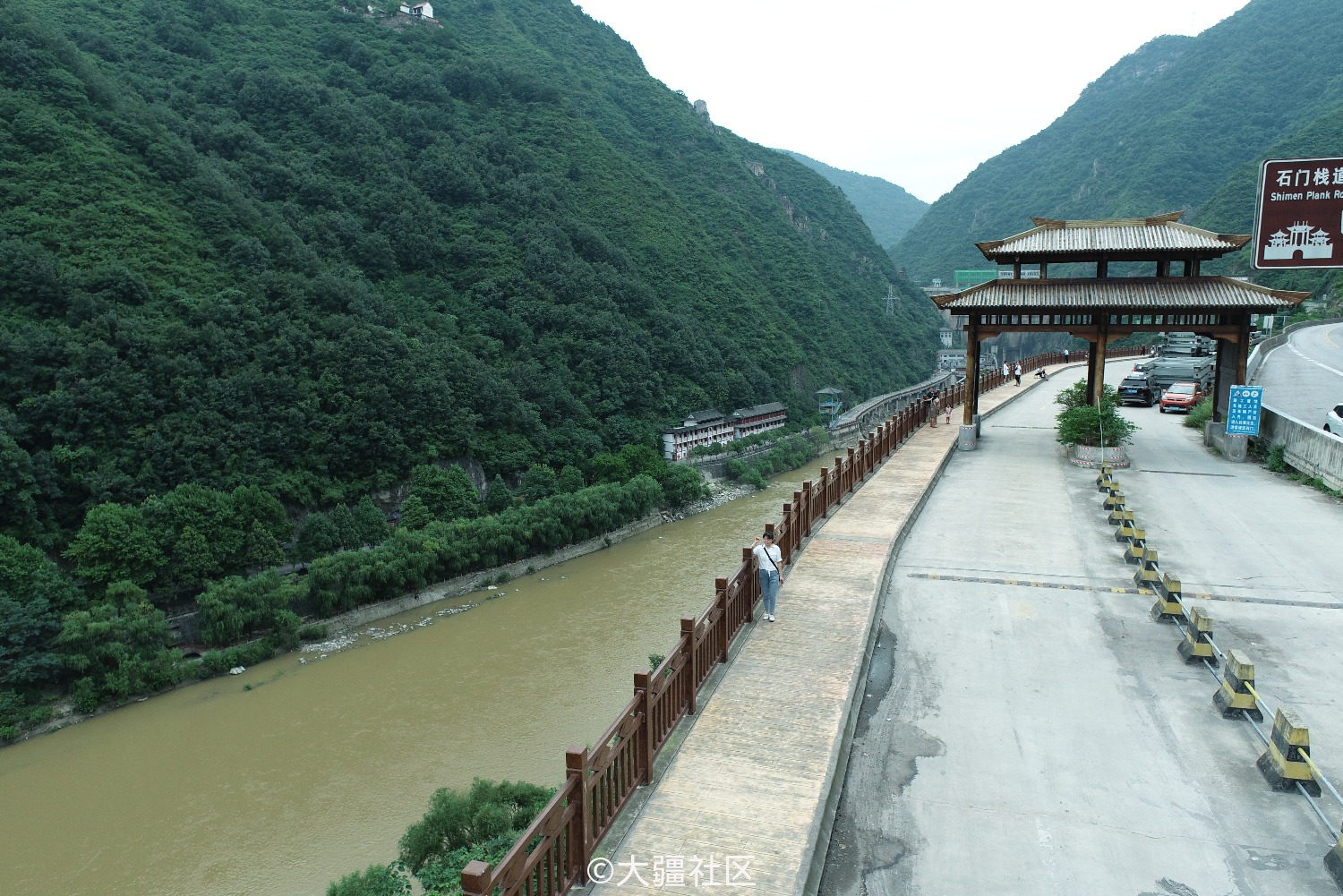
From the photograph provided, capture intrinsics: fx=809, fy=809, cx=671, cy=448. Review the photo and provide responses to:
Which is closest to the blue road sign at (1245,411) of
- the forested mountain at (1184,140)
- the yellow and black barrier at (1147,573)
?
the yellow and black barrier at (1147,573)

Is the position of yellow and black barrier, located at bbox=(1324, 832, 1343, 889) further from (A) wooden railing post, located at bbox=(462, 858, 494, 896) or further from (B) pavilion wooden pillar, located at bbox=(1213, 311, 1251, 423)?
(B) pavilion wooden pillar, located at bbox=(1213, 311, 1251, 423)

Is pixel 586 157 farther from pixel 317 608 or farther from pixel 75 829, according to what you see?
pixel 75 829

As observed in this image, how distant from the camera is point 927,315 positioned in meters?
107

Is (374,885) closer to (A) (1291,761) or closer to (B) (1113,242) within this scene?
(A) (1291,761)

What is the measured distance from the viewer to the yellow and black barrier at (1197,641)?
8.21 meters

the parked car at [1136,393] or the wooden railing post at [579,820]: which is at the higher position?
the parked car at [1136,393]

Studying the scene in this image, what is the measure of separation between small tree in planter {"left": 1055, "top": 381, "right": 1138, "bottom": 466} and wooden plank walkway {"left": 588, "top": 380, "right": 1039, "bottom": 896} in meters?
10.3

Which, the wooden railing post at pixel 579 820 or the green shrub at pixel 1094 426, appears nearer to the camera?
the wooden railing post at pixel 579 820

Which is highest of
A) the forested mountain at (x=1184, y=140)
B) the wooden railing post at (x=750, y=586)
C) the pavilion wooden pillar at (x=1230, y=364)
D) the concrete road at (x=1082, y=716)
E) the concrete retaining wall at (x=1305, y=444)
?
the forested mountain at (x=1184, y=140)


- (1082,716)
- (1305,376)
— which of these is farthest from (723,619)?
(1305,376)

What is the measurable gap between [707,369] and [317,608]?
37.9 metres

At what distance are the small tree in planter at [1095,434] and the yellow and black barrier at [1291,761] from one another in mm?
13321

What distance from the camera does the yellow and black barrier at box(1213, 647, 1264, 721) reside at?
7070 millimetres

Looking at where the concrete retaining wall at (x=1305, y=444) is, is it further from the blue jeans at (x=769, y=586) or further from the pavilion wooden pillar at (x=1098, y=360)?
the blue jeans at (x=769, y=586)
